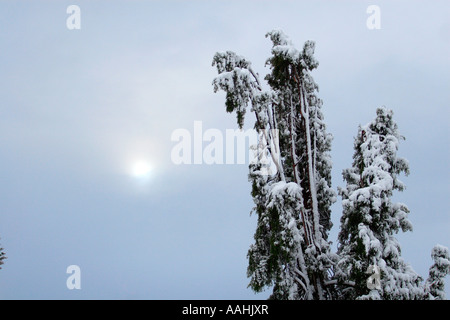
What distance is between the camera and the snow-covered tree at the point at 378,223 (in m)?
14.6

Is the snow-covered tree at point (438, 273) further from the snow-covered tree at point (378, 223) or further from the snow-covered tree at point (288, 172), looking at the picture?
the snow-covered tree at point (288, 172)

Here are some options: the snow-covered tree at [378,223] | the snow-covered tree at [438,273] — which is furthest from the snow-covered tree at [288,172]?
the snow-covered tree at [438,273]

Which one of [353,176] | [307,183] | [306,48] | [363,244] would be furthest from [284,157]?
[363,244]

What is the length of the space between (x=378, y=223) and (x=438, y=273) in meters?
2.89

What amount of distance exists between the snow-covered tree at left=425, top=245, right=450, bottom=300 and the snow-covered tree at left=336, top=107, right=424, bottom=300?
14.0 inches

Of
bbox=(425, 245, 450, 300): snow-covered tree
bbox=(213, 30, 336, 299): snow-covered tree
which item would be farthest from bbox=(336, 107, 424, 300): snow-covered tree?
bbox=(213, 30, 336, 299): snow-covered tree

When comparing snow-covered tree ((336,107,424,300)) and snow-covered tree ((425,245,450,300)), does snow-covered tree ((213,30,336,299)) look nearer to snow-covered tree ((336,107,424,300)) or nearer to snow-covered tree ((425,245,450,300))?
snow-covered tree ((336,107,424,300))

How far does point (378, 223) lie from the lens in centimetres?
1499

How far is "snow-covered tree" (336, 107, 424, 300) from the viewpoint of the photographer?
14.6 metres

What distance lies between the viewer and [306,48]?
18516 millimetres

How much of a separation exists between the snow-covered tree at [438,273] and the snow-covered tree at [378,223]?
355 millimetres
